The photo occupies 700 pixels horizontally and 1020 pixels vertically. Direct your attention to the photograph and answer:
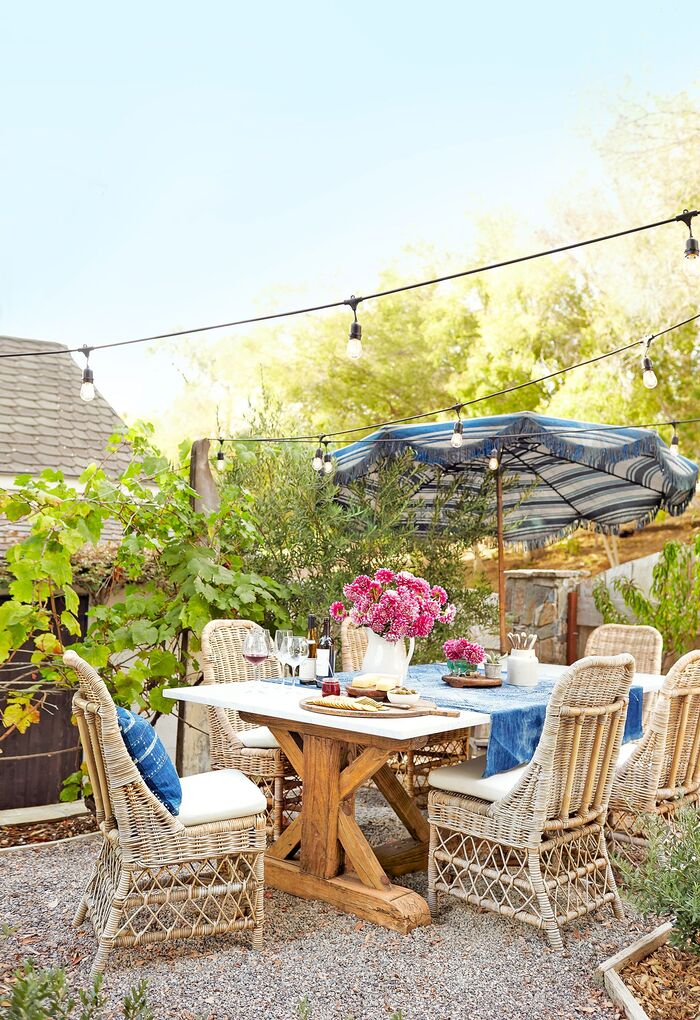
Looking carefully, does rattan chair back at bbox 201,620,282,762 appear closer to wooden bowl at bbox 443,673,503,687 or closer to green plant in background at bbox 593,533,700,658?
wooden bowl at bbox 443,673,503,687

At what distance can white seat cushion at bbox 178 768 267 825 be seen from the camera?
10.5ft

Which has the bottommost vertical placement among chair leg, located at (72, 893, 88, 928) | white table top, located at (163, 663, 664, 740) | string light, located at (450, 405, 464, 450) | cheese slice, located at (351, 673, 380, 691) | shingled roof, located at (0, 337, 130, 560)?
chair leg, located at (72, 893, 88, 928)

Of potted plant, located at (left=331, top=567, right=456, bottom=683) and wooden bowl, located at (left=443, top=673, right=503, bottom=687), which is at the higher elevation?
potted plant, located at (left=331, top=567, right=456, bottom=683)

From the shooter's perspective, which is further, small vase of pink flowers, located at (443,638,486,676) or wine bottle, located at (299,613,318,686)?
small vase of pink flowers, located at (443,638,486,676)

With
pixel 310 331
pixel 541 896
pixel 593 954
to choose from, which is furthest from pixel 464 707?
pixel 310 331

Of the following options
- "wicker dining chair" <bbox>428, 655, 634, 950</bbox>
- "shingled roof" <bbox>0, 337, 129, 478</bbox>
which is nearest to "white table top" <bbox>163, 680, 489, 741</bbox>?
"wicker dining chair" <bbox>428, 655, 634, 950</bbox>

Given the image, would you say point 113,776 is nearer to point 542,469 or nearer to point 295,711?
point 295,711

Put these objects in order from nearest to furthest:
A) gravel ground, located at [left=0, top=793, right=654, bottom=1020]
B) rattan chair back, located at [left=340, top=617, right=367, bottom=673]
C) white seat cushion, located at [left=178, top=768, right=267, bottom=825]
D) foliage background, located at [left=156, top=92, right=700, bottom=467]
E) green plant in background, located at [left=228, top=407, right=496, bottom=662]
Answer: gravel ground, located at [left=0, top=793, right=654, bottom=1020] → white seat cushion, located at [left=178, top=768, right=267, bottom=825] → rattan chair back, located at [left=340, top=617, right=367, bottom=673] → green plant in background, located at [left=228, top=407, right=496, bottom=662] → foliage background, located at [left=156, top=92, right=700, bottom=467]

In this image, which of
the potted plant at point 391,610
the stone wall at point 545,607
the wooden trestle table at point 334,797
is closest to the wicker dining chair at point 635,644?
the potted plant at point 391,610

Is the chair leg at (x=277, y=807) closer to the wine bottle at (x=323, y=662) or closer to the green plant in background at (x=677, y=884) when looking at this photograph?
the wine bottle at (x=323, y=662)

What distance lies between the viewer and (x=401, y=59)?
19.9 metres

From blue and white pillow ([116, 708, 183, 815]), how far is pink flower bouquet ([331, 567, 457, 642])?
1124 millimetres

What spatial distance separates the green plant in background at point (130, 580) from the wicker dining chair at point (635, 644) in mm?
2016

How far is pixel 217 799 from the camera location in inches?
130
